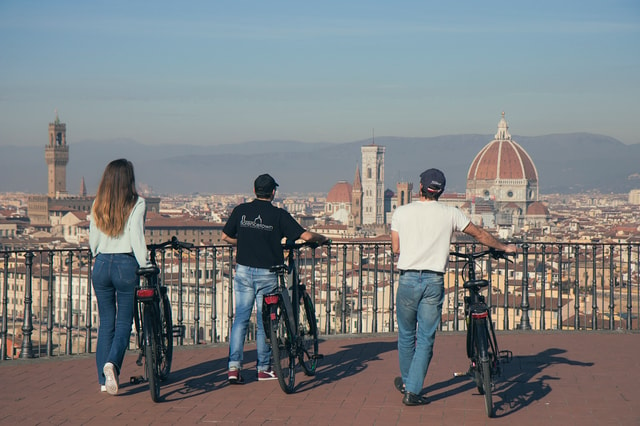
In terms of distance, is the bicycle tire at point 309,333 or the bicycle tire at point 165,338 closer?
the bicycle tire at point 165,338

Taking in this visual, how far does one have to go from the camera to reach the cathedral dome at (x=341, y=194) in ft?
606

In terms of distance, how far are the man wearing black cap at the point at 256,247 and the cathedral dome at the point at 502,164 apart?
572 ft

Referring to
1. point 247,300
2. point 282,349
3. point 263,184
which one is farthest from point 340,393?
point 263,184

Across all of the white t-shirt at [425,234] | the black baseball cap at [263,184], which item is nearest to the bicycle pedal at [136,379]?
the black baseball cap at [263,184]

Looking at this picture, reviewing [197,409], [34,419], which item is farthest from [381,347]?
[34,419]

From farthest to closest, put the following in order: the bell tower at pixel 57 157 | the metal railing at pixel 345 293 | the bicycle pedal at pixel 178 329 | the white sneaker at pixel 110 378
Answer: the bell tower at pixel 57 157
the metal railing at pixel 345 293
the bicycle pedal at pixel 178 329
the white sneaker at pixel 110 378

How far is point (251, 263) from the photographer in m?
6.55

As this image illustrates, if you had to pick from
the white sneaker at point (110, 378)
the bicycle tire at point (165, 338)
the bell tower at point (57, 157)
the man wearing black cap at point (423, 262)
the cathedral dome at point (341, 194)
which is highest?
the bell tower at point (57, 157)

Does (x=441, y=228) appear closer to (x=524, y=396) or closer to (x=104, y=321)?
(x=524, y=396)

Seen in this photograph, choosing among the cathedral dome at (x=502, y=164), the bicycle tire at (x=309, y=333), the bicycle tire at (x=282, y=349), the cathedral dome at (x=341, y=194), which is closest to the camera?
the bicycle tire at (x=282, y=349)

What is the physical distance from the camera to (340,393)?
640 centimetres

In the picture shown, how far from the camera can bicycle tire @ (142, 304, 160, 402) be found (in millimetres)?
6016

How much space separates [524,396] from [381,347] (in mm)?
2171

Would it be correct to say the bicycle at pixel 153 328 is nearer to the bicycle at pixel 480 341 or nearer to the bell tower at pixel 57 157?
the bicycle at pixel 480 341
